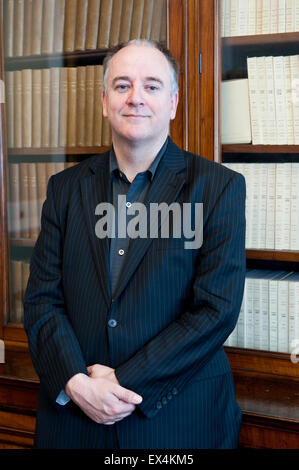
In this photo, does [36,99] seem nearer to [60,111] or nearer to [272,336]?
[60,111]

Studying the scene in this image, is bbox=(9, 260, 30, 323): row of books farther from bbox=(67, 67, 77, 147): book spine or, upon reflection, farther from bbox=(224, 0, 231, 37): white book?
bbox=(224, 0, 231, 37): white book

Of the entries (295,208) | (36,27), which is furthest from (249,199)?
(36,27)

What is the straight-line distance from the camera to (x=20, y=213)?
2092mm

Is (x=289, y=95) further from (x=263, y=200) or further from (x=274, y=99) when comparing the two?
(x=263, y=200)

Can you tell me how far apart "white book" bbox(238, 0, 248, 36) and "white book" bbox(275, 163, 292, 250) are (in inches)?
17.5

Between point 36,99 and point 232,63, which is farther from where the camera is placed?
point 36,99

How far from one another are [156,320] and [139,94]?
0.58 meters

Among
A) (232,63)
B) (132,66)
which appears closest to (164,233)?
(132,66)

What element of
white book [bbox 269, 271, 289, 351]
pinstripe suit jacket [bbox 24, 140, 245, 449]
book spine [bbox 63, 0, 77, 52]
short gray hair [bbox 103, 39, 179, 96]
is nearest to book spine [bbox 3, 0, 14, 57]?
book spine [bbox 63, 0, 77, 52]

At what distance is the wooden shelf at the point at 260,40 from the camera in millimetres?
1721

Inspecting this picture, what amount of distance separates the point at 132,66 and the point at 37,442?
104 cm

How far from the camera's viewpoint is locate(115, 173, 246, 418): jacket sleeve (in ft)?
4.22

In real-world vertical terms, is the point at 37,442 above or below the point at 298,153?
below

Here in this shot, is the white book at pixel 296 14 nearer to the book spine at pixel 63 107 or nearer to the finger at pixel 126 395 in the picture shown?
the book spine at pixel 63 107
